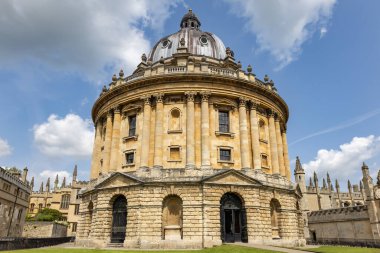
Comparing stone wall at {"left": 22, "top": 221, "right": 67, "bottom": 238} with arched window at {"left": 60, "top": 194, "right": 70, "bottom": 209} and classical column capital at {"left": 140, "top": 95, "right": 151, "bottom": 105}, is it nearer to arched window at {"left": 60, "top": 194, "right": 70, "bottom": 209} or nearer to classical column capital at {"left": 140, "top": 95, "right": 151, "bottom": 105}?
arched window at {"left": 60, "top": 194, "right": 70, "bottom": 209}

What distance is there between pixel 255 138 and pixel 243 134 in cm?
149

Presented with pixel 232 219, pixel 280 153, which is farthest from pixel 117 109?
pixel 280 153

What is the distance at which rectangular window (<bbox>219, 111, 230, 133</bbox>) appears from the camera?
31703 mm

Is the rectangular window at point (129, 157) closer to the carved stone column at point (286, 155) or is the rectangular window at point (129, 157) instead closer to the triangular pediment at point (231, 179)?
the triangular pediment at point (231, 179)

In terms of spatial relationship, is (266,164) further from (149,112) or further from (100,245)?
(100,245)

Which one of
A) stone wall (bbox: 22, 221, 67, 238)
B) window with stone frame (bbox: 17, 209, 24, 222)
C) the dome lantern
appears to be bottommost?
stone wall (bbox: 22, 221, 67, 238)

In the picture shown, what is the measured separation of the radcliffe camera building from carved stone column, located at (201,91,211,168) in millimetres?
101

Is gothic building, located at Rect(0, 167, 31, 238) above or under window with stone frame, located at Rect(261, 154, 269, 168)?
under

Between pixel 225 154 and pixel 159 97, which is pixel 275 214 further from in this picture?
pixel 159 97

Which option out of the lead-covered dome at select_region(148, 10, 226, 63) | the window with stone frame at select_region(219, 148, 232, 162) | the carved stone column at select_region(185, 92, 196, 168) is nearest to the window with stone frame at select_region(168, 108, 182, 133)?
the carved stone column at select_region(185, 92, 196, 168)

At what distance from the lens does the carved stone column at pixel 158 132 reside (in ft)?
95.4

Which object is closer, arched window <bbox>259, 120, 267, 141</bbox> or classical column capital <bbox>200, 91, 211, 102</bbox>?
classical column capital <bbox>200, 91, 211, 102</bbox>

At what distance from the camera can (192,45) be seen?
42.5 m

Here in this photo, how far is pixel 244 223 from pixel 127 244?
10032 millimetres
